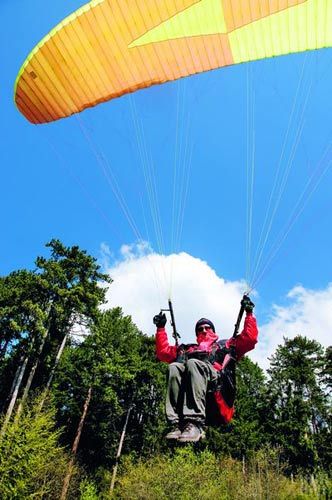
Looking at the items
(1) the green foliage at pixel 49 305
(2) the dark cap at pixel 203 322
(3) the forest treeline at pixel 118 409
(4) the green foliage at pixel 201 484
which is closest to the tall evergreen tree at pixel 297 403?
(3) the forest treeline at pixel 118 409

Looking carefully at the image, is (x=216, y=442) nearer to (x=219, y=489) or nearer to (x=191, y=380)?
(x=219, y=489)

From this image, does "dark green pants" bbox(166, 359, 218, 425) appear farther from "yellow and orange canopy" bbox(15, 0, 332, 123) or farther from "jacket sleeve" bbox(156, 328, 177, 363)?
"yellow and orange canopy" bbox(15, 0, 332, 123)

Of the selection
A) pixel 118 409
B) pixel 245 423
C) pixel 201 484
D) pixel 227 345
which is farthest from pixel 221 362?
pixel 245 423

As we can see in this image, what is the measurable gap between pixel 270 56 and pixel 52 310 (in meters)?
19.6

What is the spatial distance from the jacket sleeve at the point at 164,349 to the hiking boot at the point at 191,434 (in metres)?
1.13

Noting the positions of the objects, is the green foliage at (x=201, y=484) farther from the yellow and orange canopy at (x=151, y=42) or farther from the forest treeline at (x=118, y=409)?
the yellow and orange canopy at (x=151, y=42)

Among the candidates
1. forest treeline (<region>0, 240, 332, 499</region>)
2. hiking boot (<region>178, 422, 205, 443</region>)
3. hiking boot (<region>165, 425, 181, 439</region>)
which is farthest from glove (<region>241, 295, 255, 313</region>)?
forest treeline (<region>0, 240, 332, 499</region>)

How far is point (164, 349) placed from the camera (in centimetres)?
548

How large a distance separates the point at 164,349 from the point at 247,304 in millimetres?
1286

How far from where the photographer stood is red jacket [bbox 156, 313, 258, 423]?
500 cm

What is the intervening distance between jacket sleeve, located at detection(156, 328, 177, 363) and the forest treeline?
403 inches

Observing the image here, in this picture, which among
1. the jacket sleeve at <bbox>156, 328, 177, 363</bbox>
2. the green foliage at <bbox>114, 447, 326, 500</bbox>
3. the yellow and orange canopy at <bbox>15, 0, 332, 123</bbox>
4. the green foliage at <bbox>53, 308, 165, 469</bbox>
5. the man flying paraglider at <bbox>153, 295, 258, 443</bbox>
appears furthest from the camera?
the green foliage at <bbox>53, 308, 165, 469</bbox>

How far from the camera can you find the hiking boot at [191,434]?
4242mm

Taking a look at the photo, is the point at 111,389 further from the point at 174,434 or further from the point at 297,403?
the point at 174,434
